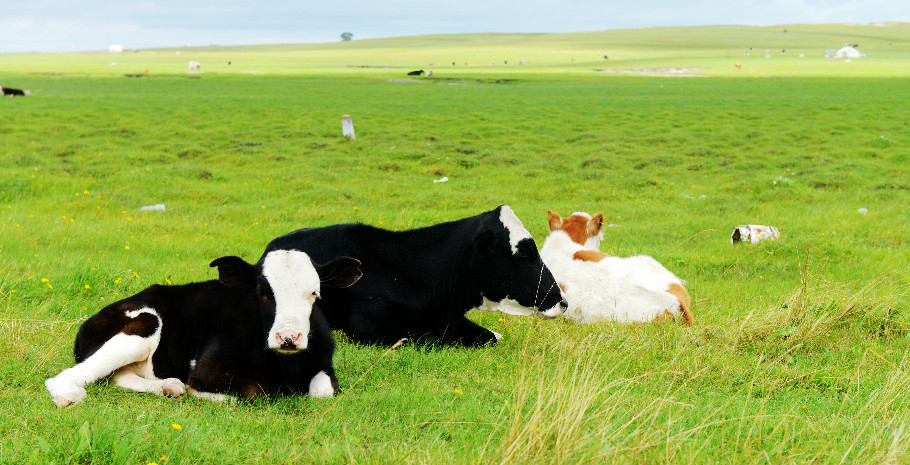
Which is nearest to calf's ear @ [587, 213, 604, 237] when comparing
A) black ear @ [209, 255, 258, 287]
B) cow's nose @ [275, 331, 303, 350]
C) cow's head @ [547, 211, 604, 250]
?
cow's head @ [547, 211, 604, 250]

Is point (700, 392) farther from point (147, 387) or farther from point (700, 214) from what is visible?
point (700, 214)

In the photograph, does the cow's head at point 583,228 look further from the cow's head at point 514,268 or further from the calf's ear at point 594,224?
the cow's head at point 514,268

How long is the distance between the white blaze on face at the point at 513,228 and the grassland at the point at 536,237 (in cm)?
99

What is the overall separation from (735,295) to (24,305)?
931 centimetres

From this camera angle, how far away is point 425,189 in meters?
21.2

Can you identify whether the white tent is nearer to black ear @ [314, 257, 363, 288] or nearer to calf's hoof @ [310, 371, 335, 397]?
black ear @ [314, 257, 363, 288]

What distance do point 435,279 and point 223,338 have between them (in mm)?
2829

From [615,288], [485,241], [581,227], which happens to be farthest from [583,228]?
[485,241]

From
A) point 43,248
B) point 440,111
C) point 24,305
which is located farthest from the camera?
point 440,111

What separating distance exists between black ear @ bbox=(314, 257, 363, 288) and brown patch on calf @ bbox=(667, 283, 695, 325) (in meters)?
4.29

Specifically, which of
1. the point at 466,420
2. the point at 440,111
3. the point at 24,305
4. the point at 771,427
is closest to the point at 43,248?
the point at 24,305

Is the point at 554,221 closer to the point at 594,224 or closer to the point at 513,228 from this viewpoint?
the point at 594,224

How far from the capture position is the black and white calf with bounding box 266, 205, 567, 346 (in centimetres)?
805

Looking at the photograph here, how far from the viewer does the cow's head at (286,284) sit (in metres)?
5.38
